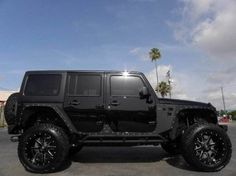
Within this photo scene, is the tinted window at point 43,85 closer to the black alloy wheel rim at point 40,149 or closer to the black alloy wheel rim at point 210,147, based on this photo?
the black alloy wheel rim at point 40,149

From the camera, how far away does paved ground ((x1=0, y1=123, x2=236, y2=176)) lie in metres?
6.62

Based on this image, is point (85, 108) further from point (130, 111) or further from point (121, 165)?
point (121, 165)

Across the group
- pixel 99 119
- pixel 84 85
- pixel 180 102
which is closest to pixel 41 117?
pixel 84 85

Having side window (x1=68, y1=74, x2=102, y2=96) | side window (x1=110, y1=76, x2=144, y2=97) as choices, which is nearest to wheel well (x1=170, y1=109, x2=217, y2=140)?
side window (x1=110, y1=76, x2=144, y2=97)

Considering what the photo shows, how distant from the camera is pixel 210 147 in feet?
23.1

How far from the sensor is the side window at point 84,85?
24.3 feet

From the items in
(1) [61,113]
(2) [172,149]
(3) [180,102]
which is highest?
(3) [180,102]

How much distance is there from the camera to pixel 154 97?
741cm

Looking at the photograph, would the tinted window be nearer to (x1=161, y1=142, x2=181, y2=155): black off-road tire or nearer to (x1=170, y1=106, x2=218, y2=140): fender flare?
(x1=170, y1=106, x2=218, y2=140): fender flare

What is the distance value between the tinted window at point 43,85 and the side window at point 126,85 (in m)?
1.15

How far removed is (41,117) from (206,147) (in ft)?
11.1

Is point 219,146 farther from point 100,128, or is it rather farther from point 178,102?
point 100,128

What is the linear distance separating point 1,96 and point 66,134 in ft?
148

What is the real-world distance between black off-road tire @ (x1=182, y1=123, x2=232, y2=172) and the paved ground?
0.18 m
